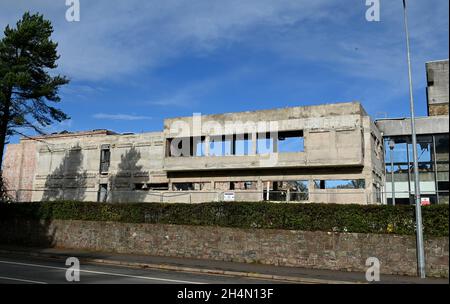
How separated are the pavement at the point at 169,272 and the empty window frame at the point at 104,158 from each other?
25019 millimetres

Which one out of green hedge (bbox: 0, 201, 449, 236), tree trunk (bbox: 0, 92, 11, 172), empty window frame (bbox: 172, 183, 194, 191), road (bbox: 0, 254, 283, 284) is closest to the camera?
road (bbox: 0, 254, 283, 284)

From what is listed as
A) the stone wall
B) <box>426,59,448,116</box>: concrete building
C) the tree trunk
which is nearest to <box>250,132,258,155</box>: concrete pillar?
the stone wall

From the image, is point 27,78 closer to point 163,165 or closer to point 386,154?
point 163,165

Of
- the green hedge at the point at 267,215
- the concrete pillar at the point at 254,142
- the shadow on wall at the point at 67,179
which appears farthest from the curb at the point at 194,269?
the shadow on wall at the point at 67,179

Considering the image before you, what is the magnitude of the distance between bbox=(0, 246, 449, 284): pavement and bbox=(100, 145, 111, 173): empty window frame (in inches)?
985

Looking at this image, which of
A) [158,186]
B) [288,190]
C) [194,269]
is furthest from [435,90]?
[194,269]

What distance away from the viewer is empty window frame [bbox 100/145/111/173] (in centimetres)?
4581

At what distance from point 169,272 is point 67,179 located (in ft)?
110

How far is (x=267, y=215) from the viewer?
66.4 feet

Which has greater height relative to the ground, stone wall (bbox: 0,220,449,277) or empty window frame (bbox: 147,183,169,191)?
empty window frame (bbox: 147,183,169,191)

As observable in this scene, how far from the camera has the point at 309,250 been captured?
746 inches

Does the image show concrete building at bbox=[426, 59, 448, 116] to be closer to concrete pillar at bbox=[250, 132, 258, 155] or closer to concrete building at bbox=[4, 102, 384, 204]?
concrete building at bbox=[4, 102, 384, 204]

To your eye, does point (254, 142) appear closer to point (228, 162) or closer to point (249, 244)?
point (228, 162)

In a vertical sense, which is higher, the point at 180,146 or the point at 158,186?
the point at 180,146
